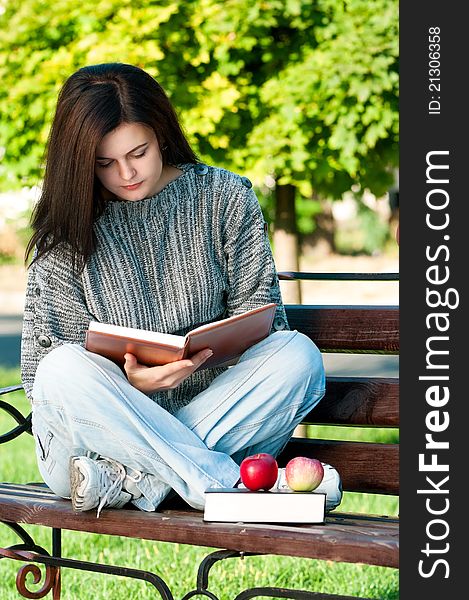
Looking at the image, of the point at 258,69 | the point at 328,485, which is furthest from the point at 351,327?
the point at 258,69

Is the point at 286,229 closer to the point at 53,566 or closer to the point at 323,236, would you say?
the point at 53,566

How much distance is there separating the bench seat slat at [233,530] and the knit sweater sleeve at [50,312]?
0.36 meters

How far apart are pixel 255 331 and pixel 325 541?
684 mm

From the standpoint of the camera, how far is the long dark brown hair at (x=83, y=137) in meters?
3.12

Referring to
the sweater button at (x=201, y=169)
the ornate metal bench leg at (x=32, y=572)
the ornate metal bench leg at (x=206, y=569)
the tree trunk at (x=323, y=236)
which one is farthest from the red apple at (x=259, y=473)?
the tree trunk at (x=323, y=236)

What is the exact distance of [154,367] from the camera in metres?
3.00

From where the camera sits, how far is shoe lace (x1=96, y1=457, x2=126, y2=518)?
285 centimetres

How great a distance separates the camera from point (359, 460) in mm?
3418

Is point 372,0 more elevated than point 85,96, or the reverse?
point 372,0

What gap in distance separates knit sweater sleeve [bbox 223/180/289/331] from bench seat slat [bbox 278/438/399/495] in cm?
37

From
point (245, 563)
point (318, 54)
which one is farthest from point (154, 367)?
point (318, 54)

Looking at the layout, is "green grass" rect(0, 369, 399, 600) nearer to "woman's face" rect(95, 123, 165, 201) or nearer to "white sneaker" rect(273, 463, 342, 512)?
"white sneaker" rect(273, 463, 342, 512)

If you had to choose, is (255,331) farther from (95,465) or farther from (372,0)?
(372,0)

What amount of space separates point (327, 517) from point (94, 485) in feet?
1.76
